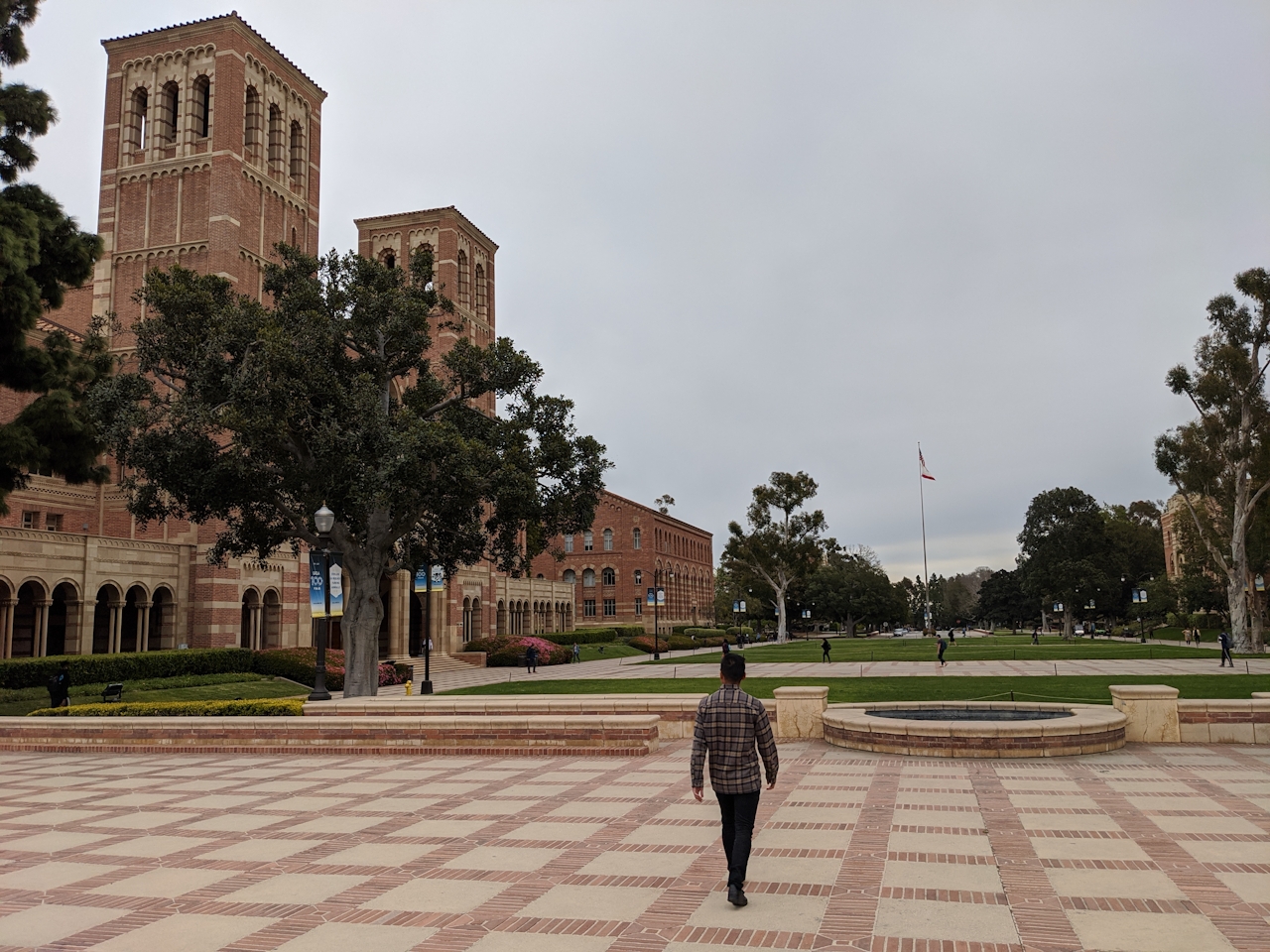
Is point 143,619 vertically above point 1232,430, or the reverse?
point 1232,430

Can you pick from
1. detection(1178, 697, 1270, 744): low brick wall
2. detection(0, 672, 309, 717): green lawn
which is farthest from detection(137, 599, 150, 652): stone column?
detection(1178, 697, 1270, 744): low brick wall

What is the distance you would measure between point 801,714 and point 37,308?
2145 centimetres

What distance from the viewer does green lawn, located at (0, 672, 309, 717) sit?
84.0ft

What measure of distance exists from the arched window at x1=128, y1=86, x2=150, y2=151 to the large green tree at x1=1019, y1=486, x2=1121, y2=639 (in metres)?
77.1

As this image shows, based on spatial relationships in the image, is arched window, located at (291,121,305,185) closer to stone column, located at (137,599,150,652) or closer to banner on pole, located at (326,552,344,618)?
stone column, located at (137,599,150,652)

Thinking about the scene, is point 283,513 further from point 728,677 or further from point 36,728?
point 728,677

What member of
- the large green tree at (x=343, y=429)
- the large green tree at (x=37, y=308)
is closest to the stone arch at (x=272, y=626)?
the large green tree at (x=343, y=429)

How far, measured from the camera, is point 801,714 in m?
15.7

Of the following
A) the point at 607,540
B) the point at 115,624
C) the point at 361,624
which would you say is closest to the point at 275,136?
the point at 115,624

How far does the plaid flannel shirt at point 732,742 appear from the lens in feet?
21.3

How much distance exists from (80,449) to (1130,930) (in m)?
26.9

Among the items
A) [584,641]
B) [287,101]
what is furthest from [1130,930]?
[584,641]

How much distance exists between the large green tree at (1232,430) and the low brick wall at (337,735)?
43.3 metres

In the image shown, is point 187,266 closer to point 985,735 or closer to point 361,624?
point 361,624
